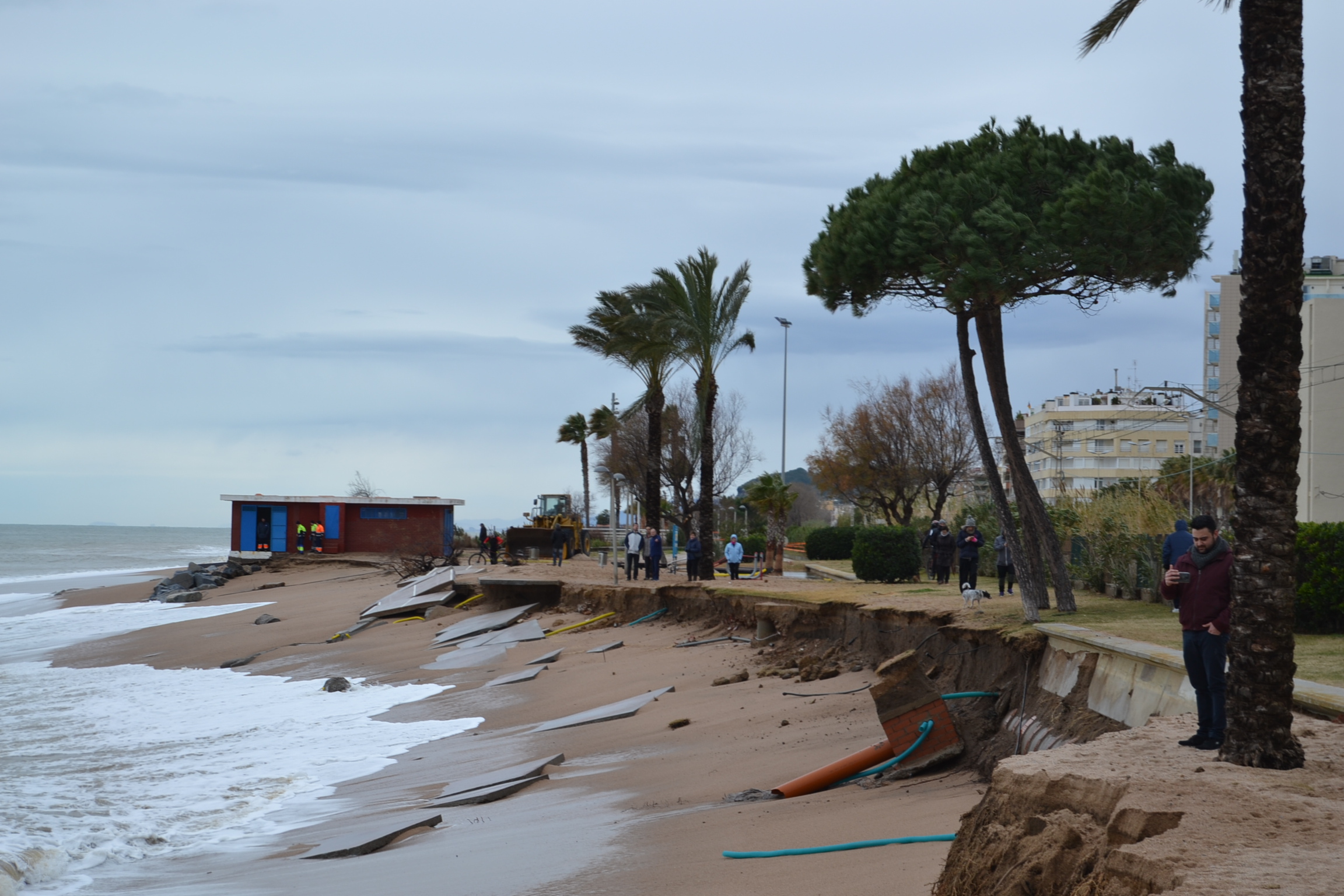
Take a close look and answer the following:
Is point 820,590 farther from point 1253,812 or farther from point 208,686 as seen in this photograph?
point 1253,812

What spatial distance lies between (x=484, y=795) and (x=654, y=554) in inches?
704

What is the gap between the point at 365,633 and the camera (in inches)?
1072

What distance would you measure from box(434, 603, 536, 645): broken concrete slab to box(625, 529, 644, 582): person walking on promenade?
2.71m

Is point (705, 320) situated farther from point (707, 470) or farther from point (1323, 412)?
point (1323, 412)

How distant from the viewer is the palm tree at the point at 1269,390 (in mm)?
5949

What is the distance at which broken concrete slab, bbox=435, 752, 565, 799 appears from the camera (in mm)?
10906

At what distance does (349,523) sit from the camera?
52031 millimetres

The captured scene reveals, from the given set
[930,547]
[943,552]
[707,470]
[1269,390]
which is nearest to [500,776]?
[1269,390]

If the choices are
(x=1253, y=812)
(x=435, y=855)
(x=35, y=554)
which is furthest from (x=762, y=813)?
(x=35, y=554)

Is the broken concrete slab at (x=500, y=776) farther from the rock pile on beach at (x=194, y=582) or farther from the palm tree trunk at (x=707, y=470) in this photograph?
the rock pile on beach at (x=194, y=582)

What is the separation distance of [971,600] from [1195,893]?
1128 cm

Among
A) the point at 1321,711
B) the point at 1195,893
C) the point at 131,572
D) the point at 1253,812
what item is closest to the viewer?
the point at 1195,893

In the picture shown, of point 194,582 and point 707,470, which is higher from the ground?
point 707,470

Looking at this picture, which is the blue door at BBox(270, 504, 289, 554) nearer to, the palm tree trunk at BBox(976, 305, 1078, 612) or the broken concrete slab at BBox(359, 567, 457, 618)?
the broken concrete slab at BBox(359, 567, 457, 618)
